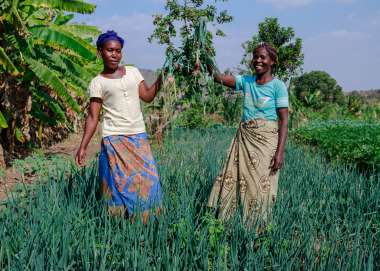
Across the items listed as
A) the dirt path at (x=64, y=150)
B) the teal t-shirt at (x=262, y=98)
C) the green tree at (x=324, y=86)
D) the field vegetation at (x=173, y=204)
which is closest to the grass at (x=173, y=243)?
the field vegetation at (x=173, y=204)

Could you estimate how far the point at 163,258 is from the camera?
6.98ft

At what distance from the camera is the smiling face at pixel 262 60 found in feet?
9.76

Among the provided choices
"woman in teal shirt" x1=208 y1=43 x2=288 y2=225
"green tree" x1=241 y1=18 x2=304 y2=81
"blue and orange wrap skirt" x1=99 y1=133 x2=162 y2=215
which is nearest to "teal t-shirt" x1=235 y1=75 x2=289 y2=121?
"woman in teal shirt" x1=208 y1=43 x2=288 y2=225

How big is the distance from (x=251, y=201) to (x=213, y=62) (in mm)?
987

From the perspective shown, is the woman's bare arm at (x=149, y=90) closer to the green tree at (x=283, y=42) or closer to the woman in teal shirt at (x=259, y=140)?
the woman in teal shirt at (x=259, y=140)

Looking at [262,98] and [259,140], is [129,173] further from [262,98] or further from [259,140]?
[262,98]

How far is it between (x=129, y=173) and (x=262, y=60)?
1.13m

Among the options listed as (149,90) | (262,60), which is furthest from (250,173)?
(149,90)

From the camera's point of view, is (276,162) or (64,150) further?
(64,150)

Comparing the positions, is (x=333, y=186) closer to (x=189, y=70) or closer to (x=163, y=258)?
(x=189, y=70)

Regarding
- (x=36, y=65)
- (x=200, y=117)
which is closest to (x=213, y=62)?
(x=36, y=65)

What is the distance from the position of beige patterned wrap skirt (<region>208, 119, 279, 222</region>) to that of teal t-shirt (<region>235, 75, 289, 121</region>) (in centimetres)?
5

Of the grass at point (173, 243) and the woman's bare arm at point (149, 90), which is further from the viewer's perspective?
the woman's bare arm at point (149, 90)

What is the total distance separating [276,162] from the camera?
10.0 ft
